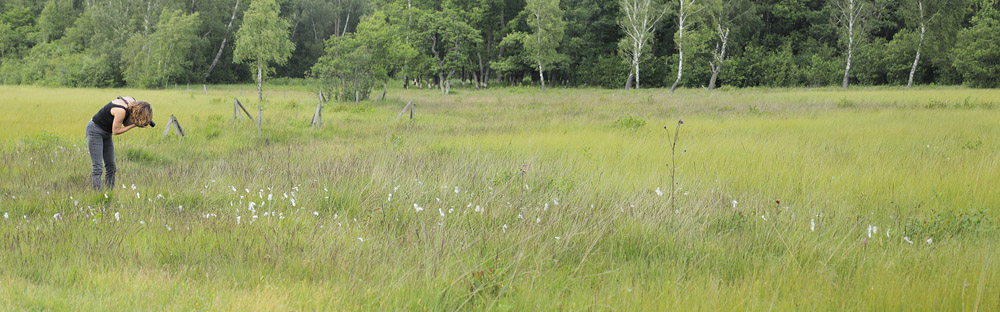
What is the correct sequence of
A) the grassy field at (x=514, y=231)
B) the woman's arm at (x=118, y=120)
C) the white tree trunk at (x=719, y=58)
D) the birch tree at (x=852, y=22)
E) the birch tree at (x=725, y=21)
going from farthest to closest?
1. the white tree trunk at (x=719, y=58)
2. the birch tree at (x=725, y=21)
3. the birch tree at (x=852, y=22)
4. the woman's arm at (x=118, y=120)
5. the grassy field at (x=514, y=231)

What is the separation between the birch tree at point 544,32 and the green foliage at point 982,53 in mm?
27342

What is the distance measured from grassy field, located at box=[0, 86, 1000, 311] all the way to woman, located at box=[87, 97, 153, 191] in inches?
11.9

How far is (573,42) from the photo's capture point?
54562 mm

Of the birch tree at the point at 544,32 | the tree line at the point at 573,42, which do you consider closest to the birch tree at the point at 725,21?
the tree line at the point at 573,42

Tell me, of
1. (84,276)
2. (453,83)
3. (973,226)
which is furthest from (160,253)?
(453,83)

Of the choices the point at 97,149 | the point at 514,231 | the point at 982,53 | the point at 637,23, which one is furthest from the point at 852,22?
the point at 97,149

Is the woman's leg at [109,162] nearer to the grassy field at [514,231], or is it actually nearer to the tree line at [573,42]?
the grassy field at [514,231]

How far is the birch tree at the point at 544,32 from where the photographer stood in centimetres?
4744

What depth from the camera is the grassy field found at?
131 inches

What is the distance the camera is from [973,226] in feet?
15.2

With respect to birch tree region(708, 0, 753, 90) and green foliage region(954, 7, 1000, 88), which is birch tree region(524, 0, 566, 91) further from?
green foliage region(954, 7, 1000, 88)

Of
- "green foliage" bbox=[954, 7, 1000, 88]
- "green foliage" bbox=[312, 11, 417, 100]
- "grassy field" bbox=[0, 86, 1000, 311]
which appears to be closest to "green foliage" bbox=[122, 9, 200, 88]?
"green foliage" bbox=[312, 11, 417, 100]

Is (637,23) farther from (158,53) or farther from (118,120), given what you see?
(118,120)

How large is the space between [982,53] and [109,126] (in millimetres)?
46651
